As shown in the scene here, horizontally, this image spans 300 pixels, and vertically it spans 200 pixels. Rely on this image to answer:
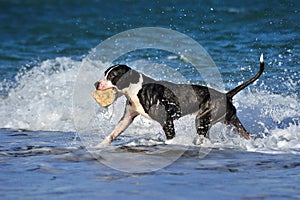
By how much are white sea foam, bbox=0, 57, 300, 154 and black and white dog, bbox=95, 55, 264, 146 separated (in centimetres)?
26

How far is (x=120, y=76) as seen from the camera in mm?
7570

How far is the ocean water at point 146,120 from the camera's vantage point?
600 cm

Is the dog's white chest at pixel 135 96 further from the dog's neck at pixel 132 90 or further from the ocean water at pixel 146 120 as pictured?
the ocean water at pixel 146 120

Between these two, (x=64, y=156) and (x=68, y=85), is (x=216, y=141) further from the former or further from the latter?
(x=68, y=85)

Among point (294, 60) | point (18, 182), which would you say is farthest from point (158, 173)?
point (294, 60)

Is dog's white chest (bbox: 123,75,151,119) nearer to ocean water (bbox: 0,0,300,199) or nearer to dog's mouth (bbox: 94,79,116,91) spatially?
dog's mouth (bbox: 94,79,116,91)

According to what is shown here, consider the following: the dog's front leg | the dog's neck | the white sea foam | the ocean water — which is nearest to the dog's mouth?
the dog's neck

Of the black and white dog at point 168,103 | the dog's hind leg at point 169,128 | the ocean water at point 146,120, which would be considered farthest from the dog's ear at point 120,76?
the ocean water at point 146,120

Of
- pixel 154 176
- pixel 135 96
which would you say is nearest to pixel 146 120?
pixel 135 96

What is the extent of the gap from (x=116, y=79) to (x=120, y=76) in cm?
6

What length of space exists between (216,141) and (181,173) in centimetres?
179

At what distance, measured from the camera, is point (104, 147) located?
307 inches

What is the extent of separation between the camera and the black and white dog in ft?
25.2

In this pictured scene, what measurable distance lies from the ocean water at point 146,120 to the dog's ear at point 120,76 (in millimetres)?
718
